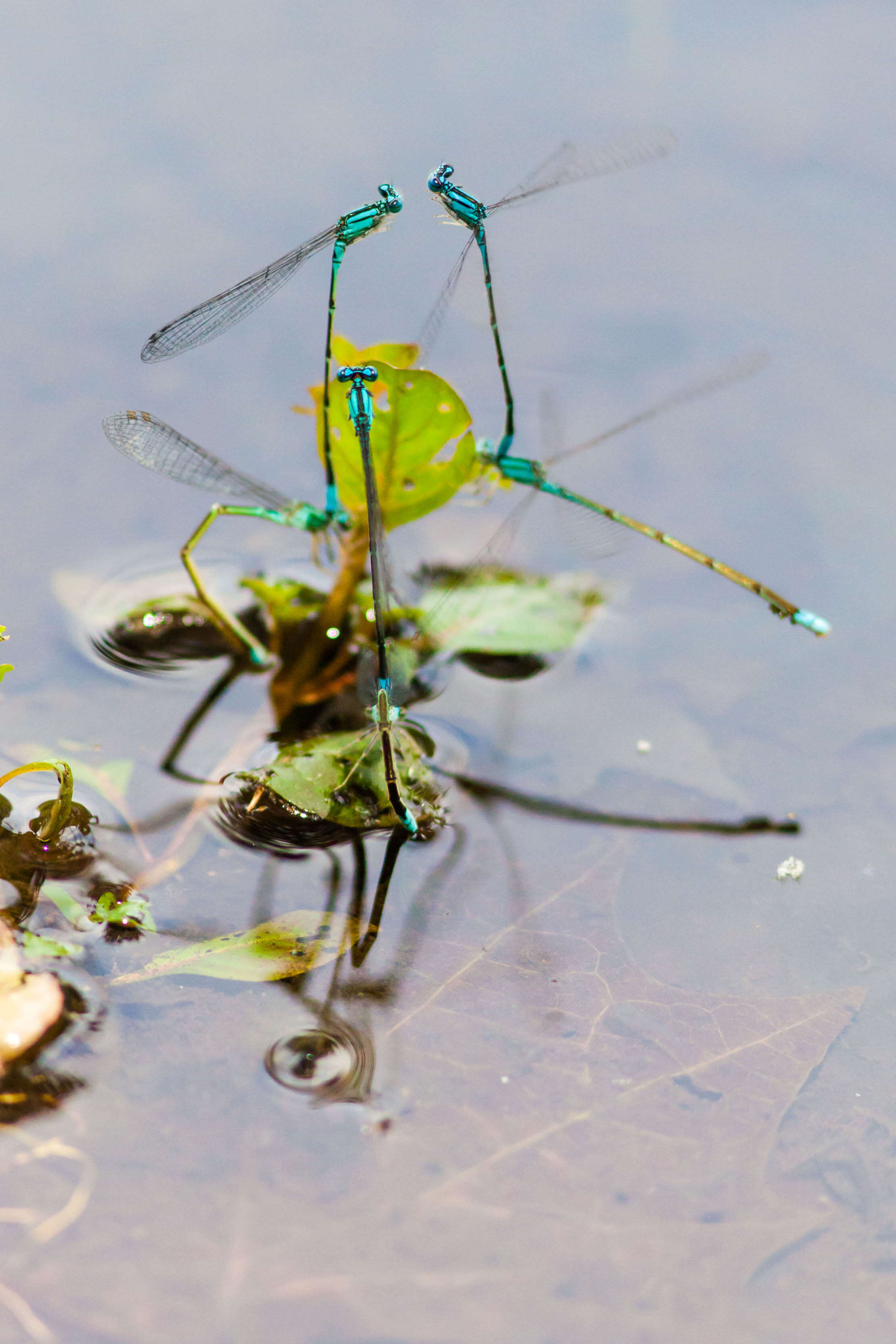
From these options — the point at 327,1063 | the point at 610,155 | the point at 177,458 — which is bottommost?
the point at 327,1063

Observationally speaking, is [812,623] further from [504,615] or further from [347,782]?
[347,782]

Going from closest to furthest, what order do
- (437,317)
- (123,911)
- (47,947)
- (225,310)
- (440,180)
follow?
(47,947) < (123,911) < (440,180) < (225,310) < (437,317)

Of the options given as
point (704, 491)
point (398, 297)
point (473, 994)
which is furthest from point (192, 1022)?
point (398, 297)

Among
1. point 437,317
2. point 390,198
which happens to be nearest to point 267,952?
point 390,198

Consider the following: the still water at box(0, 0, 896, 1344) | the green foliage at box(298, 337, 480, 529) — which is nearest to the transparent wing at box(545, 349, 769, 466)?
the still water at box(0, 0, 896, 1344)

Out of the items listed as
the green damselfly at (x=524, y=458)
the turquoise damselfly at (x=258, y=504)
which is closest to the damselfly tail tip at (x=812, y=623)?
the green damselfly at (x=524, y=458)
